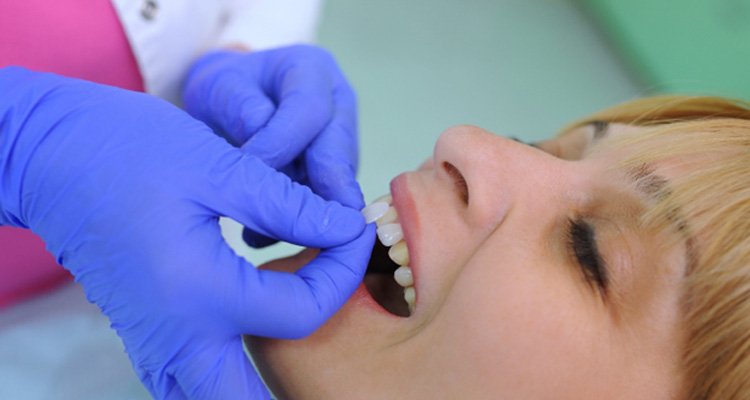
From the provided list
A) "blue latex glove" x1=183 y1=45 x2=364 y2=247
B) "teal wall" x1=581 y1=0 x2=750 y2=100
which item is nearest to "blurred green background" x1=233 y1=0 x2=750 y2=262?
"teal wall" x1=581 y1=0 x2=750 y2=100

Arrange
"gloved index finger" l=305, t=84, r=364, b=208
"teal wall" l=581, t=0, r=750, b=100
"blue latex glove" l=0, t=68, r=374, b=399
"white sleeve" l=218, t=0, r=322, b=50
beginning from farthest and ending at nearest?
1. "teal wall" l=581, t=0, r=750, b=100
2. "white sleeve" l=218, t=0, r=322, b=50
3. "gloved index finger" l=305, t=84, r=364, b=208
4. "blue latex glove" l=0, t=68, r=374, b=399

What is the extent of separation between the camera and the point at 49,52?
0.95 m

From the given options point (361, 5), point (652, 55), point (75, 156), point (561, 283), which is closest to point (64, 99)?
point (75, 156)

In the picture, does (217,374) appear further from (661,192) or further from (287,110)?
(661,192)

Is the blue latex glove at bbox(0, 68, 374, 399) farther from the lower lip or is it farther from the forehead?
the forehead

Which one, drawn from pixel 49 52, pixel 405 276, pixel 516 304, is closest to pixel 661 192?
pixel 516 304

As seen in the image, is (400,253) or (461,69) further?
(461,69)

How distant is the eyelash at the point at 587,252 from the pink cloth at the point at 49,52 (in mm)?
688

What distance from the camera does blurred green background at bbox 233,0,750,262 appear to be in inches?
72.4

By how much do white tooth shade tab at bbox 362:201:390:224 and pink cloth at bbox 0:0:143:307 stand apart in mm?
460

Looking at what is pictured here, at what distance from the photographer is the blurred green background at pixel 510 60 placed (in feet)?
6.03

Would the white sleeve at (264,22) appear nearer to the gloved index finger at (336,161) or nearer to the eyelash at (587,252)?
the gloved index finger at (336,161)

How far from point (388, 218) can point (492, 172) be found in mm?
144

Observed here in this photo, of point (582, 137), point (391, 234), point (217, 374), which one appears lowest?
point (217, 374)
